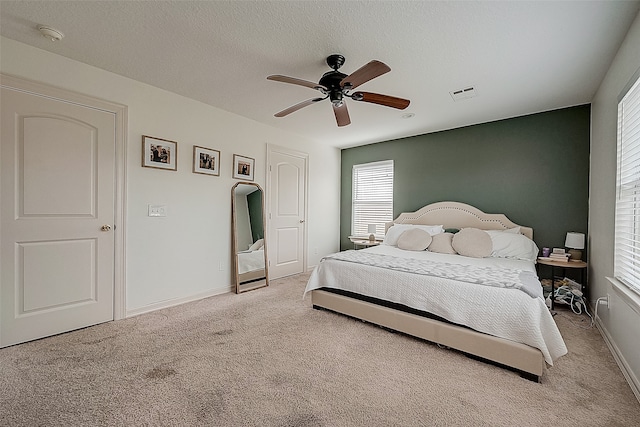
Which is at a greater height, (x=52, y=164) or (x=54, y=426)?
(x=52, y=164)

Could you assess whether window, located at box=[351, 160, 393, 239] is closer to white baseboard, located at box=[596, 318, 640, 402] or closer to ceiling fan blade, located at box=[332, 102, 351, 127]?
ceiling fan blade, located at box=[332, 102, 351, 127]

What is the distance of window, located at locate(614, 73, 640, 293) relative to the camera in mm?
1970

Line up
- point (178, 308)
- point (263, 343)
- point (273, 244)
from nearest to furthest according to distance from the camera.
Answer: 1. point (263, 343)
2. point (178, 308)
3. point (273, 244)

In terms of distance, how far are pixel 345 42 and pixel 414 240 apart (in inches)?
103

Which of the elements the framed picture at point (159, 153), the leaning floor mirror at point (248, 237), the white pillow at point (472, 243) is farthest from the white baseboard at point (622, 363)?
the framed picture at point (159, 153)

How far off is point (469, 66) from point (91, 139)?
362cm

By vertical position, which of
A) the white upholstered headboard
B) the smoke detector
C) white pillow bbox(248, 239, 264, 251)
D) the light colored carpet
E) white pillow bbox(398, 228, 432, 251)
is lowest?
the light colored carpet

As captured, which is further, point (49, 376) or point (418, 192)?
point (418, 192)

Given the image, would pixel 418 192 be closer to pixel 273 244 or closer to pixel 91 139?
pixel 273 244

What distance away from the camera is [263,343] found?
239cm

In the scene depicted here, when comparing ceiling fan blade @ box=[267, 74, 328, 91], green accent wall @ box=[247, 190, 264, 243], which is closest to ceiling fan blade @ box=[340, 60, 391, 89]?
ceiling fan blade @ box=[267, 74, 328, 91]

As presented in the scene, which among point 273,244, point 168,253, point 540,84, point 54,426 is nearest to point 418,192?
point 540,84

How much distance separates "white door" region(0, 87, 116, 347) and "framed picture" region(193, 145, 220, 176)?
2.79 ft

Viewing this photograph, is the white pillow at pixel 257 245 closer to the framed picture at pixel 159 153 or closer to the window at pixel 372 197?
the framed picture at pixel 159 153
